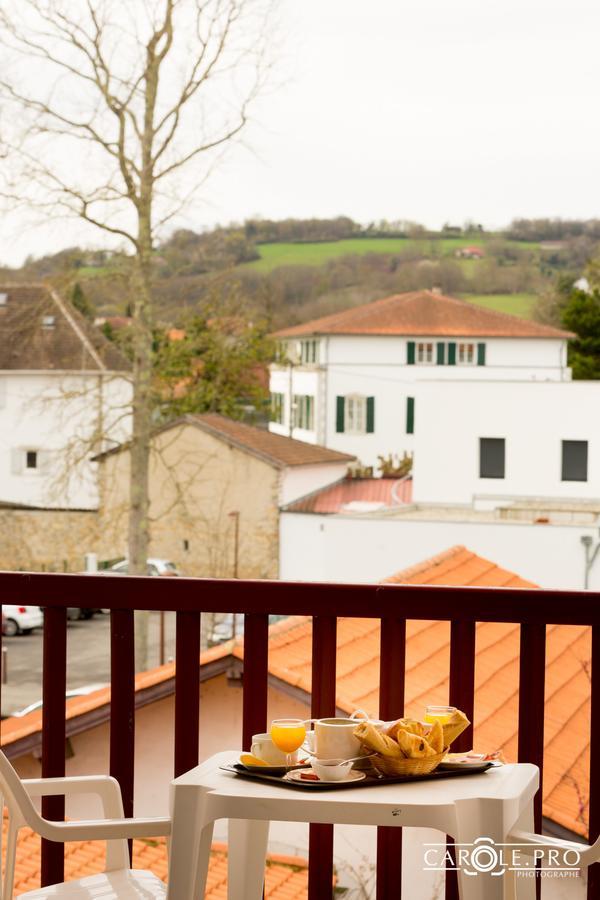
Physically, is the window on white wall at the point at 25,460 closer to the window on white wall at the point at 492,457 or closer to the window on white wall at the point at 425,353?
the window on white wall at the point at 492,457

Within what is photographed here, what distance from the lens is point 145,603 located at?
1885 mm

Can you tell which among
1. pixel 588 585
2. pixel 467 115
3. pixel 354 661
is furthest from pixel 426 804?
pixel 467 115

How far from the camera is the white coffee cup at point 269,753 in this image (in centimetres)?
146

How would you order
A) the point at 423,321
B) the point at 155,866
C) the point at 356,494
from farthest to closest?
the point at 423,321, the point at 356,494, the point at 155,866

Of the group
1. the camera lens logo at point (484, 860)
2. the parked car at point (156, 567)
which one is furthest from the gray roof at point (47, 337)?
the camera lens logo at point (484, 860)

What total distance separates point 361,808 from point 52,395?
23.0 meters

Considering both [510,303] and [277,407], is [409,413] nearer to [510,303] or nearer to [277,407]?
[277,407]

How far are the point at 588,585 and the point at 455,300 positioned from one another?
57.0 feet

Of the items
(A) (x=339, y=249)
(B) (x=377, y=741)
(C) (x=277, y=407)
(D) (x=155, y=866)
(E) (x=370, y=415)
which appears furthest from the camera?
(C) (x=277, y=407)

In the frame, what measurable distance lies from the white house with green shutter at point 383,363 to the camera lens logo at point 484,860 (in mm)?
29439

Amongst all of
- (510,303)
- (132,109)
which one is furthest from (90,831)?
(510,303)

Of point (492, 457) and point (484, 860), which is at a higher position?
point (484, 860)

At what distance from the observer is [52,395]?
77.5 ft

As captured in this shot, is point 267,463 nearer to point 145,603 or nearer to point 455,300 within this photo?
point 455,300
